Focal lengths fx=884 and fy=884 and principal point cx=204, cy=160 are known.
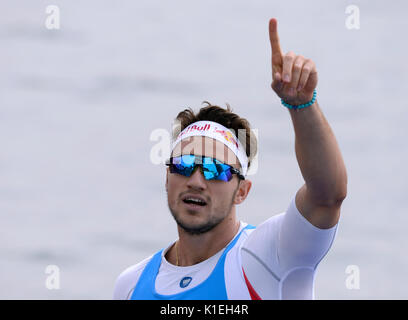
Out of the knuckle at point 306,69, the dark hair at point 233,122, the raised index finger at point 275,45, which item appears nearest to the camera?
the knuckle at point 306,69

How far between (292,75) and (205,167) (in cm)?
156

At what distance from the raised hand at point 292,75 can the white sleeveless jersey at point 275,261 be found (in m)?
0.82

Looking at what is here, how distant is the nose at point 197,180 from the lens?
22.5 feet

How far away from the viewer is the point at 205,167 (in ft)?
22.6

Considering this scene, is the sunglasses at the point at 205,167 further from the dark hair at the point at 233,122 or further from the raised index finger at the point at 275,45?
the raised index finger at the point at 275,45

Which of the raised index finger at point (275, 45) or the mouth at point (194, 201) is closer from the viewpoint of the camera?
the raised index finger at point (275, 45)

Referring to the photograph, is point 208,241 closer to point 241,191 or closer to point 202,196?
point 202,196

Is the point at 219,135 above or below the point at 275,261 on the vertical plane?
above

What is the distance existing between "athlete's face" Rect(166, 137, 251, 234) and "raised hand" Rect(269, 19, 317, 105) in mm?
1406

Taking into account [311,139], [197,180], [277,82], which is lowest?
[311,139]

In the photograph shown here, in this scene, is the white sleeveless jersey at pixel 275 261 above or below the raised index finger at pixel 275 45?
below

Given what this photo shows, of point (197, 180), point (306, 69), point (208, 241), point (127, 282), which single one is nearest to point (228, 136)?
point (197, 180)

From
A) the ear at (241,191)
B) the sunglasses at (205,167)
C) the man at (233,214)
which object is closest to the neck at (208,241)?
the man at (233,214)

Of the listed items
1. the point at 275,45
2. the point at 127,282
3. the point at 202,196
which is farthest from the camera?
the point at 127,282
